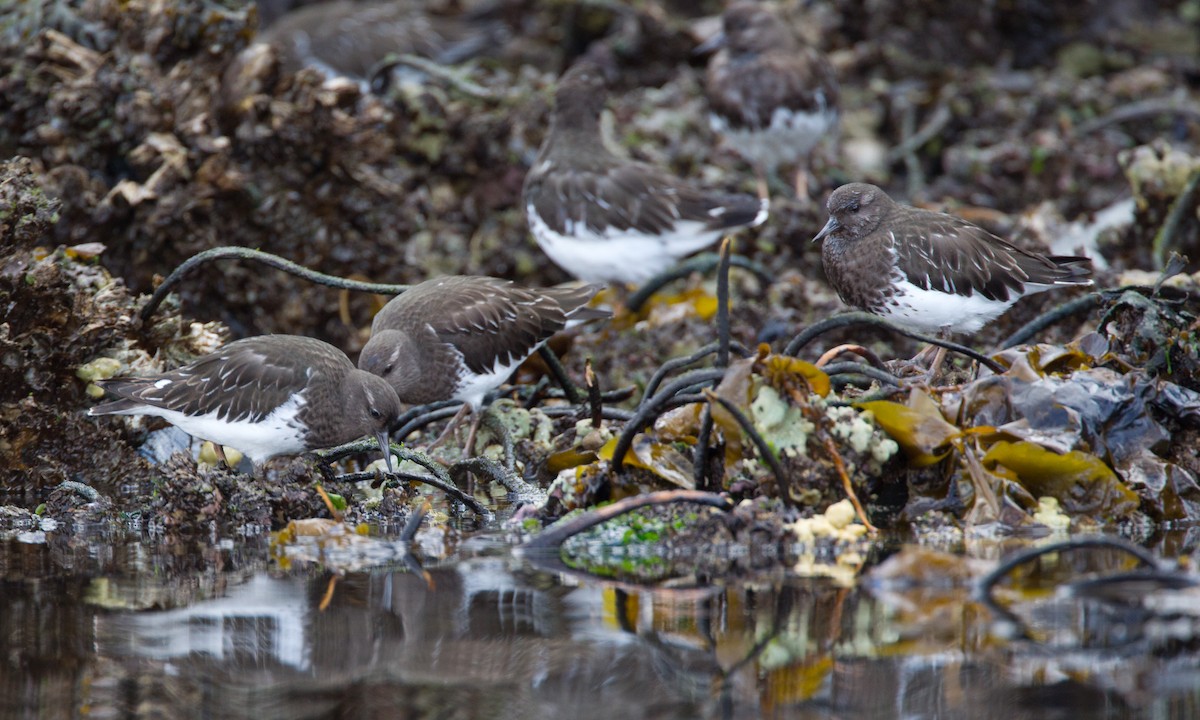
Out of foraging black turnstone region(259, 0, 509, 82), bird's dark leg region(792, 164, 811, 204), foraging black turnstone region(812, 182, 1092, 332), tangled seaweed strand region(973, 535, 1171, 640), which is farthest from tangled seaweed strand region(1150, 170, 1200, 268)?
foraging black turnstone region(259, 0, 509, 82)

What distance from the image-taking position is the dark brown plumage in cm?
470

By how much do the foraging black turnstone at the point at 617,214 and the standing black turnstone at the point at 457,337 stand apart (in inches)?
45.6

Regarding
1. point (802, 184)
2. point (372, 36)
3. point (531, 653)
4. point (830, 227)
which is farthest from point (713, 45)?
point (531, 653)

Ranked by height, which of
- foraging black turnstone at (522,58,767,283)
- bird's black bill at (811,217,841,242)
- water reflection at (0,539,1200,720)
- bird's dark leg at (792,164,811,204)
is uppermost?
bird's dark leg at (792,164,811,204)

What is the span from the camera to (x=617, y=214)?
20.1 feet

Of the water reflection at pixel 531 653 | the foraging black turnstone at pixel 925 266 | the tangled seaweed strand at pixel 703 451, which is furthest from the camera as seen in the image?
the foraging black turnstone at pixel 925 266

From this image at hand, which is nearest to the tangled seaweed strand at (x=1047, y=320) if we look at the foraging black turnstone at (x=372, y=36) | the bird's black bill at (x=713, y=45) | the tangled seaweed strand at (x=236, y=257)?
the tangled seaweed strand at (x=236, y=257)

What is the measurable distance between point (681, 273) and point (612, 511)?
2755 mm

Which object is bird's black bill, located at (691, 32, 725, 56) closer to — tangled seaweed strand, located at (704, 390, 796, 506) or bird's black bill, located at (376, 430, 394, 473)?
bird's black bill, located at (376, 430, 394, 473)

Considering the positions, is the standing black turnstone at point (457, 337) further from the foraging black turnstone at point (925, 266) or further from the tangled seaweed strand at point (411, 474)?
the foraging black turnstone at point (925, 266)

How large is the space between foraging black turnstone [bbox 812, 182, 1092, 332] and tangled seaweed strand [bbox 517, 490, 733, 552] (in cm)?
137

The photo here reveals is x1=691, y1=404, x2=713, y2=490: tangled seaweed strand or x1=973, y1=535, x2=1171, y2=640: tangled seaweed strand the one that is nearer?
x1=973, y1=535, x2=1171, y2=640: tangled seaweed strand

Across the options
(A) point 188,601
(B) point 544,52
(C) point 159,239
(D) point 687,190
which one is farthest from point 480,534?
(B) point 544,52

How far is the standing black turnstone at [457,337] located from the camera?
4695 mm
